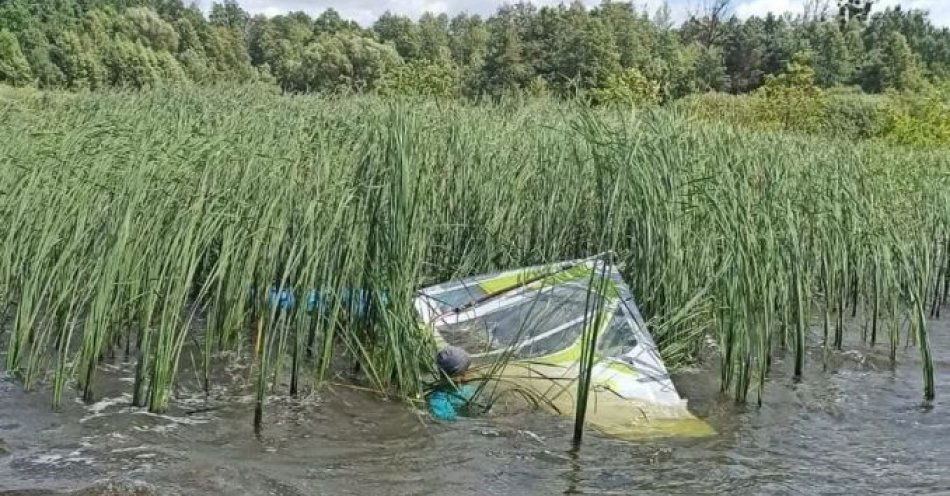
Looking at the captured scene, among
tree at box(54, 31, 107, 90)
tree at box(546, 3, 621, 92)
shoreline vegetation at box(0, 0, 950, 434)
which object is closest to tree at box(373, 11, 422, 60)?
tree at box(546, 3, 621, 92)

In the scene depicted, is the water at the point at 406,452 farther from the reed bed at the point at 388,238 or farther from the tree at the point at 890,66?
the tree at the point at 890,66

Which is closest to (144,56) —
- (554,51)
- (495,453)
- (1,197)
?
(554,51)

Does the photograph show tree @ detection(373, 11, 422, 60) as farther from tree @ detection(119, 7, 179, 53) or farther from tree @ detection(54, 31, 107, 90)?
tree @ detection(54, 31, 107, 90)

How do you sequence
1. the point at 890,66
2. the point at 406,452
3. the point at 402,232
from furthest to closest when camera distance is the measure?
1. the point at 890,66
2. the point at 402,232
3. the point at 406,452

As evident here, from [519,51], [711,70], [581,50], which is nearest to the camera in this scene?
[581,50]

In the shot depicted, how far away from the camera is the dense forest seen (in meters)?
32.5

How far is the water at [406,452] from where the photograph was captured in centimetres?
431

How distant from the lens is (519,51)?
39969mm

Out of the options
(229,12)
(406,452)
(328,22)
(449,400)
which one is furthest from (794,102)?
(229,12)

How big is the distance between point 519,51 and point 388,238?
35643 millimetres

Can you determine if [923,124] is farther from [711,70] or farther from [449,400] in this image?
[711,70]

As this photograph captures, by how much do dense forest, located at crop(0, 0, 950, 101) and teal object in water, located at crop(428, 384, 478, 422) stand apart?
12.1 metres

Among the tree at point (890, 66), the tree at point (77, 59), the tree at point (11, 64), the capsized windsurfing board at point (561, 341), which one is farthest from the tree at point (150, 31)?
the capsized windsurfing board at point (561, 341)

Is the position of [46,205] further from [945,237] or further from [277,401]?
[945,237]
